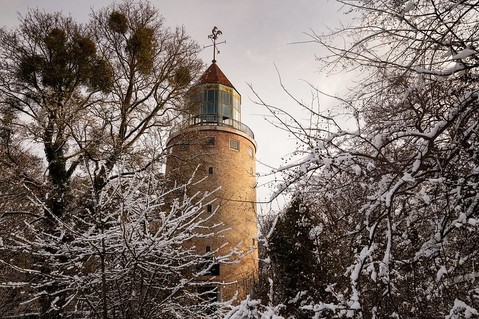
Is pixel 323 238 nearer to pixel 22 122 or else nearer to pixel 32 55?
pixel 22 122

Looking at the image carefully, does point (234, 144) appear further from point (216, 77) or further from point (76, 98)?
point (76, 98)

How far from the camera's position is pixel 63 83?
10.7 metres

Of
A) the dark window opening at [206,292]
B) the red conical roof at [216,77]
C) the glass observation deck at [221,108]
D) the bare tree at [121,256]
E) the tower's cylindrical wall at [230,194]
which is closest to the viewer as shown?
the bare tree at [121,256]

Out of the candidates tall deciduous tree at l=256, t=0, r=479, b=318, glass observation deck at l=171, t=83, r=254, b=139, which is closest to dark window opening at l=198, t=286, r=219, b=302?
tall deciduous tree at l=256, t=0, r=479, b=318

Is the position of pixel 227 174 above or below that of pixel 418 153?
above

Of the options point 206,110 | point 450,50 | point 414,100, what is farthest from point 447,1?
point 206,110

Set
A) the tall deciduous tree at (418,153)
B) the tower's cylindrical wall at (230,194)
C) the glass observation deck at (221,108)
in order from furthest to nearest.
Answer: the glass observation deck at (221,108), the tower's cylindrical wall at (230,194), the tall deciduous tree at (418,153)

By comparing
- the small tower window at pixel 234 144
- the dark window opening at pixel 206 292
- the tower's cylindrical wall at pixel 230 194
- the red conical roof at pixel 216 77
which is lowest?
the dark window opening at pixel 206 292

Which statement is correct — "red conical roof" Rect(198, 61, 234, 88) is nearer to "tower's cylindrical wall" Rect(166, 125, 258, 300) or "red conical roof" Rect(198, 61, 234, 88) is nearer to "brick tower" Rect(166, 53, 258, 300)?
"brick tower" Rect(166, 53, 258, 300)

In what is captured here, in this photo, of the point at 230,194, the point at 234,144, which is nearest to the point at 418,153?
the point at 230,194

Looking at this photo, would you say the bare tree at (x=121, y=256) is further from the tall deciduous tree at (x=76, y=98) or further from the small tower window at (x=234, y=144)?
the small tower window at (x=234, y=144)

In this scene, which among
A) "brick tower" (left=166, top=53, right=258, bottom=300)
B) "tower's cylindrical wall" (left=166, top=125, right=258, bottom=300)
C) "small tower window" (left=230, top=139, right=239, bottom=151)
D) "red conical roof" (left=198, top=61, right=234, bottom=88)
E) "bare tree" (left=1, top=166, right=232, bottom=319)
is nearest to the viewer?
"bare tree" (left=1, top=166, right=232, bottom=319)

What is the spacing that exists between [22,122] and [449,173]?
10046 millimetres

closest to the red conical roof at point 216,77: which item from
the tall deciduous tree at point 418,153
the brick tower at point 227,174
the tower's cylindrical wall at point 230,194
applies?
the brick tower at point 227,174
